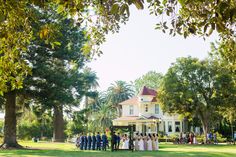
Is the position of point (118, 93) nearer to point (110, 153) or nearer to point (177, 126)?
point (177, 126)

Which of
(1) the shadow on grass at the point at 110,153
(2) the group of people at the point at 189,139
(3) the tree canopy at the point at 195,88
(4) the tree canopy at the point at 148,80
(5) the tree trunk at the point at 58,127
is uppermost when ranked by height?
(4) the tree canopy at the point at 148,80

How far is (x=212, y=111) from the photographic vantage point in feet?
162

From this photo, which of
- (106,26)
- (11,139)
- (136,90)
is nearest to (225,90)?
(11,139)

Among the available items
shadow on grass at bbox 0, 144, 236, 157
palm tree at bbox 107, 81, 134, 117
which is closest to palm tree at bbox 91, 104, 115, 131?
palm tree at bbox 107, 81, 134, 117

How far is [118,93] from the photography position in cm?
8881

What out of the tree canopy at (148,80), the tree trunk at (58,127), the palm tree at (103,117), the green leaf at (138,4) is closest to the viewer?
the green leaf at (138,4)

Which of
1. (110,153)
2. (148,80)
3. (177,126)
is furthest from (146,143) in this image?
(148,80)

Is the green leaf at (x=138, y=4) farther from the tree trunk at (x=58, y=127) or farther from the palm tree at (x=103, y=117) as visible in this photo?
the palm tree at (x=103, y=117)

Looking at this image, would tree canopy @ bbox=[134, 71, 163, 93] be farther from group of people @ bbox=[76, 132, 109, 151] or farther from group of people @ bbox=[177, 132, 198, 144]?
group of people @ bbox=[76, 132, 109, 151]

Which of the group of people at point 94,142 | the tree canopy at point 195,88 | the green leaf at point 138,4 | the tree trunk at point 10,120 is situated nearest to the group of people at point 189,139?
the tree canopy at point 195,88

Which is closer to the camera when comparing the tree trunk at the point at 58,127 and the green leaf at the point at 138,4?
the green leaf at the point at 138,4

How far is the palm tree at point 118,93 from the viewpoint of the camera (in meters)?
87.8

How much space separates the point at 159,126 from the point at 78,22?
6187 cm

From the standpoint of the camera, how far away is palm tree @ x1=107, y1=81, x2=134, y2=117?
87.8 meters
